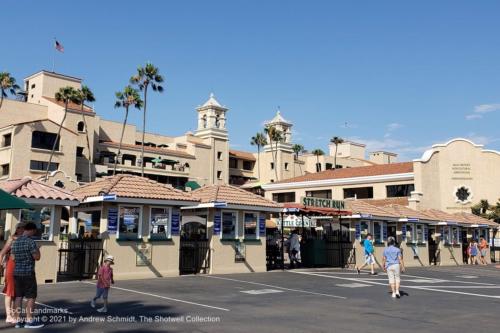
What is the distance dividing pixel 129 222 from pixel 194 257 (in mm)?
3721

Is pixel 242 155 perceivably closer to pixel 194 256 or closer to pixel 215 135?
Answer: pixel 215 135

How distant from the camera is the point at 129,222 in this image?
1878cm

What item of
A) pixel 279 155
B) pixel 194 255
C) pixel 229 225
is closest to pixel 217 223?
pixel 229 225

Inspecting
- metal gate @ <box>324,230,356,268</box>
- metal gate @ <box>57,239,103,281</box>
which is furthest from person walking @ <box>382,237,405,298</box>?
metal gate @ <box>324,230,356,268</box>

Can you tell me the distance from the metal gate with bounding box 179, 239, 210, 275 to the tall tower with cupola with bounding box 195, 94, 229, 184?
53.4 m

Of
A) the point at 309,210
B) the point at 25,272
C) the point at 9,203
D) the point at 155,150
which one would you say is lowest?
the point at 25,272

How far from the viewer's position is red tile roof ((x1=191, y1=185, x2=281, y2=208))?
21438 mm

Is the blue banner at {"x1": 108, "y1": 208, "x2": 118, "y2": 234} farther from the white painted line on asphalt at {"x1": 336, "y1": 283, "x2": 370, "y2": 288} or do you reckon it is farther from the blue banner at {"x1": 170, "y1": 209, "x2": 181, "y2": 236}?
the white painted line on asphalt at {"x1": 336, "y1": 283, "x2": 370, "y2": 288}

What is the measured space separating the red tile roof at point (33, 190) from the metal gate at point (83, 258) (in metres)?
2.05

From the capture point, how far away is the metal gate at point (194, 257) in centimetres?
2122

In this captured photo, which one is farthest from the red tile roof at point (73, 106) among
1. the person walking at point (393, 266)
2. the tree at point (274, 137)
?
the person walking at point (393, 266)

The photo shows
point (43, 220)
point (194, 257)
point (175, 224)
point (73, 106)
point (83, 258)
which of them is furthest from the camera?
point (73, 106)

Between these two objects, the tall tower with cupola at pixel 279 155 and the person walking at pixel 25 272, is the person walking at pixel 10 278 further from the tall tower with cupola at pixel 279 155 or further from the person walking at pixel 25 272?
the tall tower with cupola at pixel 279 155

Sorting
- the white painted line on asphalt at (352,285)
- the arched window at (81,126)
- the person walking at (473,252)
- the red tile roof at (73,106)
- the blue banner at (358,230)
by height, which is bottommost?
the white painted line on asphalt at (352,285)
